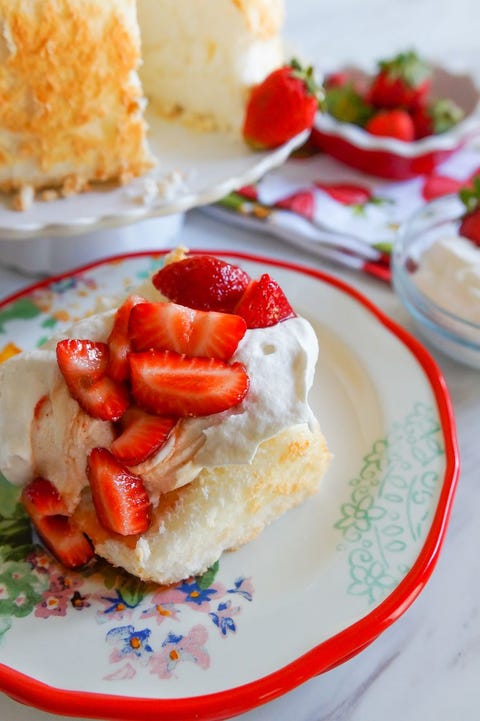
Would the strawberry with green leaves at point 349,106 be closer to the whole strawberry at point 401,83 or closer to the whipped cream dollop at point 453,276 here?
the whole strawberry at point 401,83

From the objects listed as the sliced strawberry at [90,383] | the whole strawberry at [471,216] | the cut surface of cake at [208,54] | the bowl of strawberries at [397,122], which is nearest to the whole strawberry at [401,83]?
the bowl of strawberries at [397,122]

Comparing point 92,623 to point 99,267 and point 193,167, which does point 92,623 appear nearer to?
point 99,267

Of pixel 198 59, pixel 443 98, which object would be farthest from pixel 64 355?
pixel 443 98

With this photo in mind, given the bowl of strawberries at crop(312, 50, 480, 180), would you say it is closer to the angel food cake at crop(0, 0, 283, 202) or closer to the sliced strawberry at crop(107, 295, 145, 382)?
the angel food cake at crop(0, 0, 283, 202)

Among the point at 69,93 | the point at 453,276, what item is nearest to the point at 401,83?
the point at 453,276

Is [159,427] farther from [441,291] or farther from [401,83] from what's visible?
[401,83]

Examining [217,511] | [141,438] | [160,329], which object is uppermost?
[160,329]
